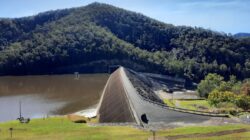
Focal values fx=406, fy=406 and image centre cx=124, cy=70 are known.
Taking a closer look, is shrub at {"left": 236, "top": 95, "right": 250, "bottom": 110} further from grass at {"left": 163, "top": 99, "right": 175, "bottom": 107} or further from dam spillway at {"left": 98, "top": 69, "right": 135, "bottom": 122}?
dam spillway at {"left": 98, "top": 69, "right": 135, "bottom": 122}

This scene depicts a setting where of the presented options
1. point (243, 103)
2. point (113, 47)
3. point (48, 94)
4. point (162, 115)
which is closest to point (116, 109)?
point (162, 115)

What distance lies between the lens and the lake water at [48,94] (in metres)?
81.6

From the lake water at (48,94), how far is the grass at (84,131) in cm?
2514

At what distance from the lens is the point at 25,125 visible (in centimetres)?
5219

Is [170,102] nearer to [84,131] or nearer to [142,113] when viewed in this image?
[142,113]

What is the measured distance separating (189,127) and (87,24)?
13456cm

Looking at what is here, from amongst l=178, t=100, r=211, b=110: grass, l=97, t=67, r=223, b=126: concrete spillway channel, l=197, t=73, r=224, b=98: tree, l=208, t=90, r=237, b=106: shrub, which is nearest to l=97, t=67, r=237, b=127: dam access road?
l=97, t=67, r=223, b=126: concrete spillway channel

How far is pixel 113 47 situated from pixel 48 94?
5841 cm

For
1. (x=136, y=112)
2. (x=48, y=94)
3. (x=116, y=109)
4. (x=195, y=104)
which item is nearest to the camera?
(x=136, y=112)

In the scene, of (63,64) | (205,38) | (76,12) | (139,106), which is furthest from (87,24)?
(139,106)

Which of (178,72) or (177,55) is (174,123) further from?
(177,55)

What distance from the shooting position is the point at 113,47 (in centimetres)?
15688

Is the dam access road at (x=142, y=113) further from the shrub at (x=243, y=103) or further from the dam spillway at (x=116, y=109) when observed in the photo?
the shrub at (x=243, y=103)

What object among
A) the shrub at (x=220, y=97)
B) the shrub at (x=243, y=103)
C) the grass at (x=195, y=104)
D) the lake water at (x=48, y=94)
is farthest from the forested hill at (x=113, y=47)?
the shrub at (x=243, y=103)
